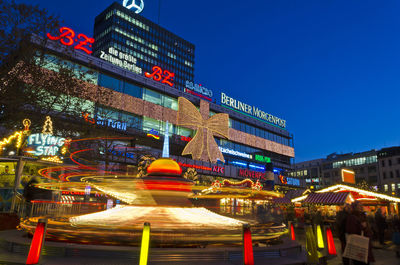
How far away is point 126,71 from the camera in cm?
4422

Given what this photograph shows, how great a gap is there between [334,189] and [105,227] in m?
25.9

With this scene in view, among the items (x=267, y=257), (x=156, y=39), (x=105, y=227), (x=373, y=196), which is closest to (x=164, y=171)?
(x=105, y=227)

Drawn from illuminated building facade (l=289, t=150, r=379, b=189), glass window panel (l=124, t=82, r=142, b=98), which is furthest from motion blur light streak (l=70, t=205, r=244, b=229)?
illuminated building facade (l=289, t=150, r=379, b=189)

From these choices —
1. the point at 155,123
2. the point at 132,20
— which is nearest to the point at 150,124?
the point at 155,123

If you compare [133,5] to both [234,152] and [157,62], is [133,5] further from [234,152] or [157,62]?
[234,152]

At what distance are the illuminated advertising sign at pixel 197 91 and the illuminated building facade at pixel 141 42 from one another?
140ft

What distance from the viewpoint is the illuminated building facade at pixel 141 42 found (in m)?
108

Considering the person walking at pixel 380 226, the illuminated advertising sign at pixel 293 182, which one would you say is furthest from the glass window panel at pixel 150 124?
the illuminated advertising sign at pixel 293 182

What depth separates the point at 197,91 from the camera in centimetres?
5734

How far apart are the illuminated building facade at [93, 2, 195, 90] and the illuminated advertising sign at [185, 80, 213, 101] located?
140ft

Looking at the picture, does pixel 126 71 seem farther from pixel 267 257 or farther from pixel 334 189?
pixel 267 257

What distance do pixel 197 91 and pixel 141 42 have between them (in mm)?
68111

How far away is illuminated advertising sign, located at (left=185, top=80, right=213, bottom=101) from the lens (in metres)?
55.1

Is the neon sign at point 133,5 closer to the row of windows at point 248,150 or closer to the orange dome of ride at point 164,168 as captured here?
the row of windows at point 248,150
